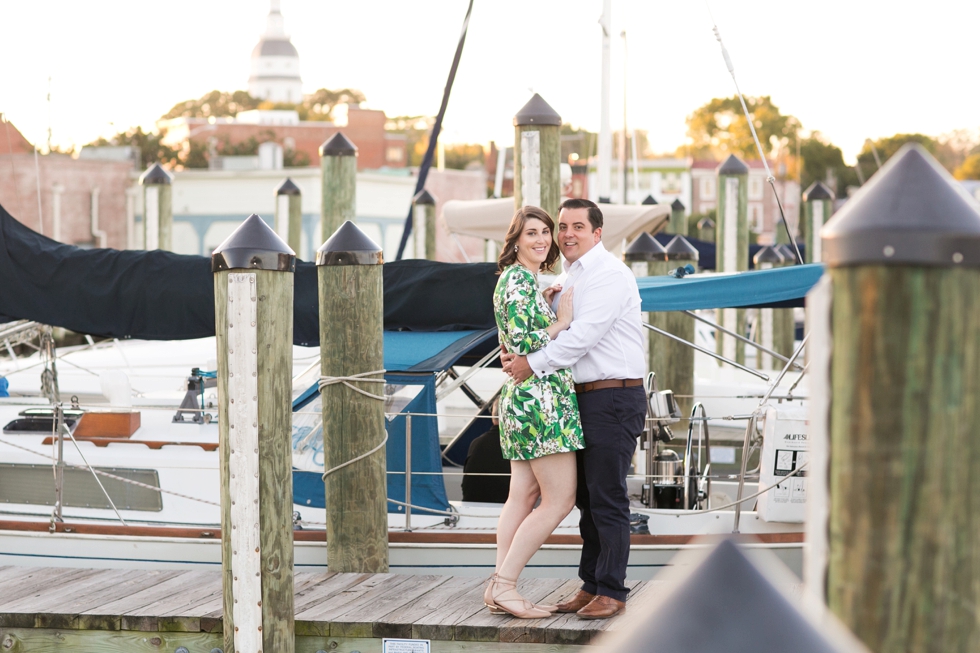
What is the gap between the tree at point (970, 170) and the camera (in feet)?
196

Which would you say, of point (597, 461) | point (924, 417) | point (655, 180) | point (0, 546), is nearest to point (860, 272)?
point (924, 417)

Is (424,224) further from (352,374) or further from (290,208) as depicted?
(352,374)

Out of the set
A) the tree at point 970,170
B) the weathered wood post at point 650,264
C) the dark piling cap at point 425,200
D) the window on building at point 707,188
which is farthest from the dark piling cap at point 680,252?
the window on building at point 707,188

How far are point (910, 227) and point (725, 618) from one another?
69cm

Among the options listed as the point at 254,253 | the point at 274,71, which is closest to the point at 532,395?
the point at 254,253

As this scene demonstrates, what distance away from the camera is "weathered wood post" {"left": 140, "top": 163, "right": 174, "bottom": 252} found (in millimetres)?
12812

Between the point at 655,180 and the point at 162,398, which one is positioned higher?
the point at 655,180

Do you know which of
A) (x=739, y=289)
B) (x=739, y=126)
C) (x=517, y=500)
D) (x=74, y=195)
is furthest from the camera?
→ (x=739, y=126)

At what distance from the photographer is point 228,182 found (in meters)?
31.0

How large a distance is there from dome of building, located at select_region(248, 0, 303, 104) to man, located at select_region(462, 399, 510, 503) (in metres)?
117

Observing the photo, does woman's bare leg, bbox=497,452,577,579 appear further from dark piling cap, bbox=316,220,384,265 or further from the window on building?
the window on building

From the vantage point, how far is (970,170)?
60656 mm

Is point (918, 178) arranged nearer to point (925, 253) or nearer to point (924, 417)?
A: point (925, 253)

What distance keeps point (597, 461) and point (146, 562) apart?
310 cm
